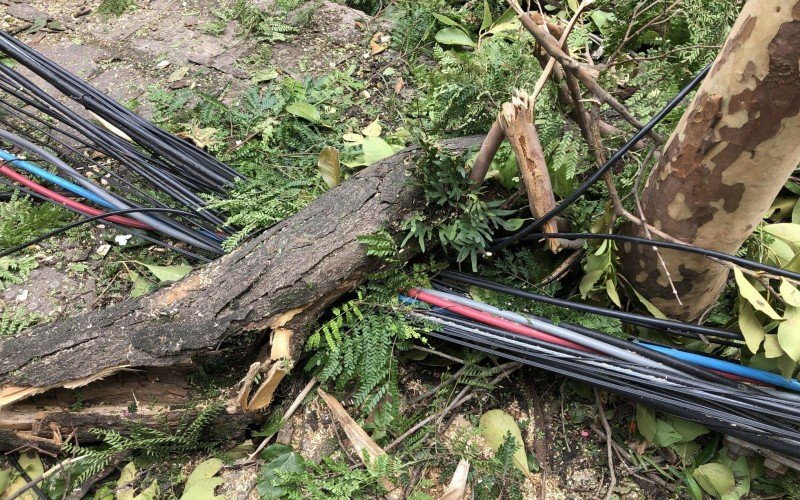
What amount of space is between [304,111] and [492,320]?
1577 millimetres

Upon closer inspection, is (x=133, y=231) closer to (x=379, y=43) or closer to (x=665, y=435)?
(x=379, y=43)

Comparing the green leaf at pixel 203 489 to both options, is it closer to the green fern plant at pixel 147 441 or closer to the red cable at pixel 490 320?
the green fern plant at pixel 147 441

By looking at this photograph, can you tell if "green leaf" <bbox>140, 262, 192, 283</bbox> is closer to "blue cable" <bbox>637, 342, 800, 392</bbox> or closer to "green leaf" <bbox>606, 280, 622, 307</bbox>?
"green leaf" <bbox>606, 280, 622, 307</bbox>

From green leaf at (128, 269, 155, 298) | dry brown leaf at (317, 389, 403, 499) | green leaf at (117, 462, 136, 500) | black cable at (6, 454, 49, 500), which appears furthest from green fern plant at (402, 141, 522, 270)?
black cable at (6, 454, 49, 500)

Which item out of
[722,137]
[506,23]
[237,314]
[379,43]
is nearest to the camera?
→ [722,137]

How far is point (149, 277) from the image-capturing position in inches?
95.2

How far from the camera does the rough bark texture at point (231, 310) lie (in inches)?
75.9

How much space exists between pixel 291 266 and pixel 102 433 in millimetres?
933

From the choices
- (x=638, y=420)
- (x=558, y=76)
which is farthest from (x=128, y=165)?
(x=638, y=420)

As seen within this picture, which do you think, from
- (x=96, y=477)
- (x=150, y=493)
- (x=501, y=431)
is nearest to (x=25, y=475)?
(x=96, y=477)

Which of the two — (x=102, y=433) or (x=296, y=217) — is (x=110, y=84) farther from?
(x=102, y=433)

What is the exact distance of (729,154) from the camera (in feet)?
4.75

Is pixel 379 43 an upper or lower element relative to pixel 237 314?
upper

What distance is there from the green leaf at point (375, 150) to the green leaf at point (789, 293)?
5.16 feet
